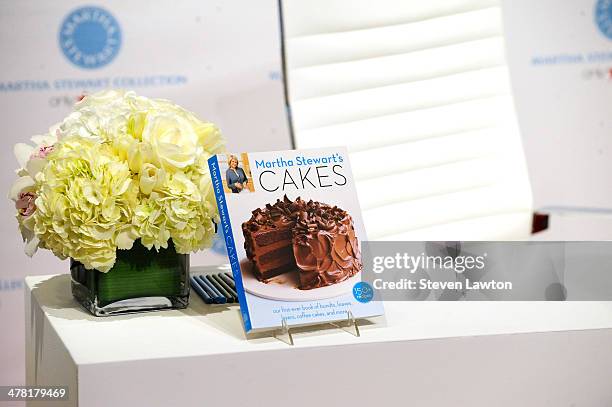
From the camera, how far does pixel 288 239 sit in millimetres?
1071

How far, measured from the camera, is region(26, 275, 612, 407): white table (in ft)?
3.16

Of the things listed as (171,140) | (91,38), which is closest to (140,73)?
(91,38)

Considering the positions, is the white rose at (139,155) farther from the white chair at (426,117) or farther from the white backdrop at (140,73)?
the white backdrop at (140,73)

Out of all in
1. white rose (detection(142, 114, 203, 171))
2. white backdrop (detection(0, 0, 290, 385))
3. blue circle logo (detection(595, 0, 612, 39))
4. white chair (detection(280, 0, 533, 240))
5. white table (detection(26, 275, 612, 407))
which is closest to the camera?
white table (detection(26, 275, 612, 407))

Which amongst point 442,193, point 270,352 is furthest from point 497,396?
point 442,193

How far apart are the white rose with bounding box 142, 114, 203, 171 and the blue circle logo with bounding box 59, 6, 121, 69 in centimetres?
165

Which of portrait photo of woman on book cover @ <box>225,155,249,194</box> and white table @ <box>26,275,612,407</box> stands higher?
portrait photo of woman on book cover @ <box>225,155,249,194</box>

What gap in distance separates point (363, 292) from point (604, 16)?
244 centimetres

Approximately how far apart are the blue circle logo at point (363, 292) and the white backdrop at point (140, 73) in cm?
163

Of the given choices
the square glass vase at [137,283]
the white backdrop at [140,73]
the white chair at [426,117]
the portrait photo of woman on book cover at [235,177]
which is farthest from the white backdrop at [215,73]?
the portrait photo of woman on book cover at [235,177]

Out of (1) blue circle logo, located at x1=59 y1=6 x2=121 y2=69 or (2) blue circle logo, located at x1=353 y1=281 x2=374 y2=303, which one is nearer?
(2) blue circle logo, located at x1=353 y1=281 x2=374 y2=303

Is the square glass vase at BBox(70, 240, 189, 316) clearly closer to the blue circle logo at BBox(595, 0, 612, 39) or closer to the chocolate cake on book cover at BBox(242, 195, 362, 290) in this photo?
the chocolate cake on book cover at BBox(242, 195, 362, 290)

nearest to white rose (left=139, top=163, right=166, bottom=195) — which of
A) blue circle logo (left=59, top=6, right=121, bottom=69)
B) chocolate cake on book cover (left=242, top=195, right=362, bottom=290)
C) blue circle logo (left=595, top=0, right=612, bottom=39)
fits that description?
chocolate cake on book cover (left=242, top=195, right=362, bottom=290)

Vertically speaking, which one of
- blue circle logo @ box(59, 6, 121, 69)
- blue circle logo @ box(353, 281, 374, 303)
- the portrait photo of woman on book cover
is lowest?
blue circle logo @ box(353, 281, 374, 303)
